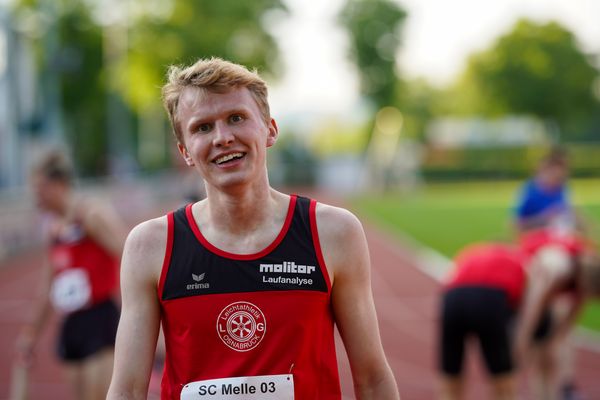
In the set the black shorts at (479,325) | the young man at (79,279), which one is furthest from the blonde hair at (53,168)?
the black shorts at (479,325)

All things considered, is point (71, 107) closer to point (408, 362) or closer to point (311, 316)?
point (408, 362)

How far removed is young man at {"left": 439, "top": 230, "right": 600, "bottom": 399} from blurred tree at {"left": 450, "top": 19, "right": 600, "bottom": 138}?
62.0m

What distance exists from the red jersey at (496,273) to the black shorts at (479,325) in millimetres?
Result: 60

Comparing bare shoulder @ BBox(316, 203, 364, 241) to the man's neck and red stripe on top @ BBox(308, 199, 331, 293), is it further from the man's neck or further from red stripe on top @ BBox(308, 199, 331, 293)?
the man's neck

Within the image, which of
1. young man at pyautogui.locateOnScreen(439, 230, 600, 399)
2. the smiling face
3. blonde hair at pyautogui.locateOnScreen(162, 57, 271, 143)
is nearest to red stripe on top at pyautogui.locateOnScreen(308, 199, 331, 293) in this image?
the smiling face

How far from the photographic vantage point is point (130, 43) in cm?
4131

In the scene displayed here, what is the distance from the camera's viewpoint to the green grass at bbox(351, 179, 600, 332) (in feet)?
68.0

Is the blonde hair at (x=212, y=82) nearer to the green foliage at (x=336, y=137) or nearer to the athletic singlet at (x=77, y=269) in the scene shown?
the athletic singlet at (x=77, y=269)

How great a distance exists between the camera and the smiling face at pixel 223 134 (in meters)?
2.28

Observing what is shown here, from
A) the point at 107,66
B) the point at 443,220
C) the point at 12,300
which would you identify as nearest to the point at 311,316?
the point at 12,300

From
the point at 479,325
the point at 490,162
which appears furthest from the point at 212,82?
the point at 490,162

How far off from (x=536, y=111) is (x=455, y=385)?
207 feet

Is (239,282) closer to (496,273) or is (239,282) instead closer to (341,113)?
(496,273)

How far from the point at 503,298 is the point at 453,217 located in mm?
23611
